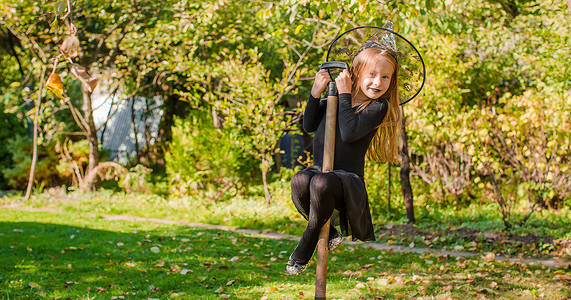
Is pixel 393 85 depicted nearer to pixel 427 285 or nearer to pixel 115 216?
pixel 427 285

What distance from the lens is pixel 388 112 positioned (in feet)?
8.65

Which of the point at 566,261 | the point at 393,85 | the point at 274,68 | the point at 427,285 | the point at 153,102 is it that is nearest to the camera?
the point at 393,85

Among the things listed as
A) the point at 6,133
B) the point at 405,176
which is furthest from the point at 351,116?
the point at 6,133

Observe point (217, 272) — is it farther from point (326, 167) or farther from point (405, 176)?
point (405, 176)

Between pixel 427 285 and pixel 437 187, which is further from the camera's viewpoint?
pixel 437 187

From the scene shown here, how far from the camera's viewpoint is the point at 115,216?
9.09 metres

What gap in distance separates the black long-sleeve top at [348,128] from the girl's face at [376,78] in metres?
0.05

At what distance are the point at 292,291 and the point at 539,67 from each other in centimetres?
598

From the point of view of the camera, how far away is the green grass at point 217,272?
4.24 meters

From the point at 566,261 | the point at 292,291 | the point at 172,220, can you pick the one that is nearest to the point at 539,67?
the point at 566,261

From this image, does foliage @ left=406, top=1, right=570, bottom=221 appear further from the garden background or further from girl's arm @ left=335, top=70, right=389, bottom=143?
girl's arm @ left=335, top=70, right=389, bottom=143

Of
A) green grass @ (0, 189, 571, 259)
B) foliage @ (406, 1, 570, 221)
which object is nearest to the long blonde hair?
green grass @ (0, 189, 571, 259)

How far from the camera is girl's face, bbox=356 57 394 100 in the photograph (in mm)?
2588

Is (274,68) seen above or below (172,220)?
above
